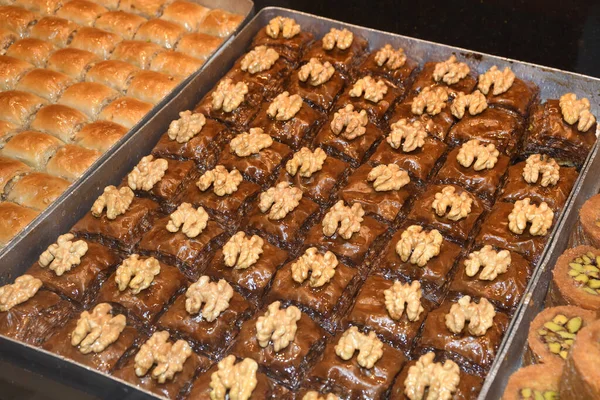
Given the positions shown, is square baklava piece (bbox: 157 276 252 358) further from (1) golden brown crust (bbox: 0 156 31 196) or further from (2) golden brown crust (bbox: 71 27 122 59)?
(2) golden brown crust (bbox: 71 27 122 59)

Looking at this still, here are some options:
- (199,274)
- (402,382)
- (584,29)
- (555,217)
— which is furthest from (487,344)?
(584,29)

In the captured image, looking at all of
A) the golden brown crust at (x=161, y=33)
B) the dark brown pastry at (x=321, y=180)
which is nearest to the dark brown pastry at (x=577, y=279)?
the dark brown pastry at (x=321, y=180)

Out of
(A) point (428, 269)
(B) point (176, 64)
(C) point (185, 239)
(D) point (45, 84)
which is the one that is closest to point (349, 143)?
(A) point (428, 269)

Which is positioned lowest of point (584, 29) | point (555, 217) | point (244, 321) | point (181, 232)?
point (244, 321)

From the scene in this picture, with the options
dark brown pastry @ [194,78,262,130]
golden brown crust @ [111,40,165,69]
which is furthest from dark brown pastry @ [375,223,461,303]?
golden brown crust @ [111,40,165,69]

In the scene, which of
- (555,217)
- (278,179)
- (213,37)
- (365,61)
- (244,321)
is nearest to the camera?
(244,321)

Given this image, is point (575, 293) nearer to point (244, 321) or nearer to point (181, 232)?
point (244, 321)

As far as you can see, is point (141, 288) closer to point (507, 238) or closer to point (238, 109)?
point (238, 109)
